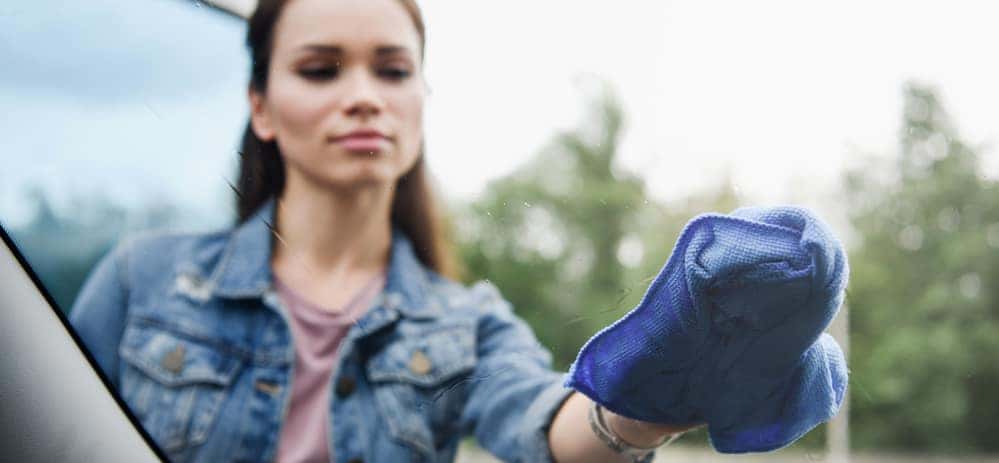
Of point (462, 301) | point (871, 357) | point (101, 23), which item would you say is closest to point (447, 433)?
point (462, 301)

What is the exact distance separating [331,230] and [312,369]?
13 centimetres

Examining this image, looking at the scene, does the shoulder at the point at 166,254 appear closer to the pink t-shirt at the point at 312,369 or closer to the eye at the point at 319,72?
the pink t-shirt at the point at 312,369

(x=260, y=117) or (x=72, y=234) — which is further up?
(x=260, y=117)

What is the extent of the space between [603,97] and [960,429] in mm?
387

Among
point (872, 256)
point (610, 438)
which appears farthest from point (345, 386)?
point (872, 256)

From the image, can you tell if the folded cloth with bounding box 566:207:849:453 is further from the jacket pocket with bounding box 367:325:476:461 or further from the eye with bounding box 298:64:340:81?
the eye with bounding box 298:64:340:81

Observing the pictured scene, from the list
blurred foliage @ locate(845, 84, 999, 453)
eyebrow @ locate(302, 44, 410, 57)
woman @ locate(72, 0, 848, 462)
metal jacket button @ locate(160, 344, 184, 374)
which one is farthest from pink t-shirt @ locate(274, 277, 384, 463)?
blurred foliage @ locate(845, 84, 999, 453)

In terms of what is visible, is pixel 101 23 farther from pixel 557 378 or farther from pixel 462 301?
pixel 557 378

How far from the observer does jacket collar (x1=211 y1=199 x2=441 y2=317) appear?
3.10ft

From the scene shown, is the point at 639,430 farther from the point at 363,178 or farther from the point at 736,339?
the point at 363,178

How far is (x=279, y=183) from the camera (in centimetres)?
94

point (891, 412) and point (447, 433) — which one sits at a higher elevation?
point (891, 412)

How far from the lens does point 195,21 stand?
934 millimetres

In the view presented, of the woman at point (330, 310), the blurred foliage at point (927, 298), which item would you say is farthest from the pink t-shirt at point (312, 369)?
the blurred foliage at point (927, 298)
